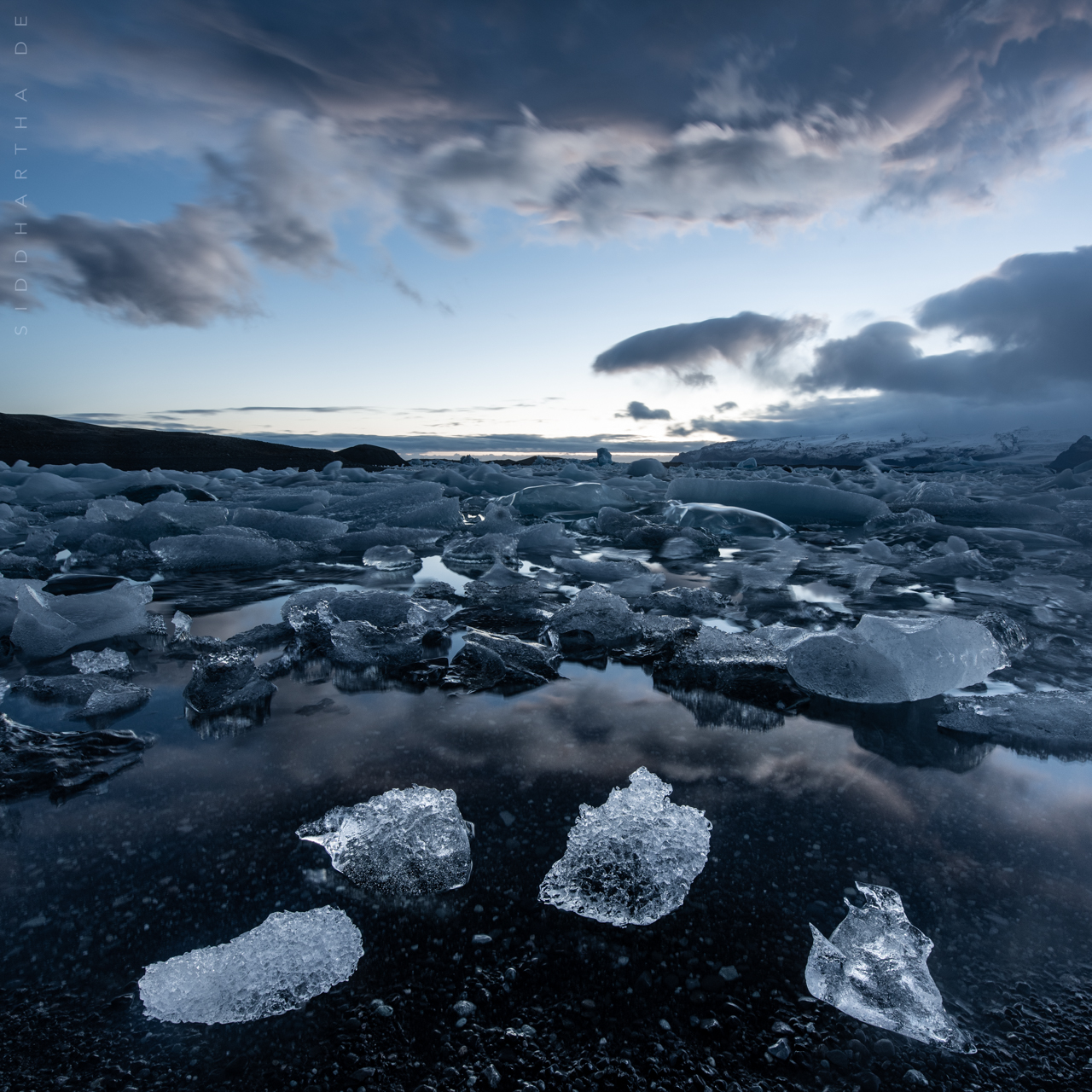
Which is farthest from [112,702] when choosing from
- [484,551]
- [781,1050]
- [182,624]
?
[484,551]

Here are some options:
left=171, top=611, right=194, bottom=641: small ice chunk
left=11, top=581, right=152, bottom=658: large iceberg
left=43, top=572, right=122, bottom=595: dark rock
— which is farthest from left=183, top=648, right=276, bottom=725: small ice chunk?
left=43, top=572, right=122, bottom=595: dark rock

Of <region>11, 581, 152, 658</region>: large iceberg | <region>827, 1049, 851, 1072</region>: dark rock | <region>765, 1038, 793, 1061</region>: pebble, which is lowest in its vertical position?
<region>827, 1049, 851, 1072</region>: dark rock

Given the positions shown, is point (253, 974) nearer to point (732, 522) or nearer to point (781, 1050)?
point (781, 1050)

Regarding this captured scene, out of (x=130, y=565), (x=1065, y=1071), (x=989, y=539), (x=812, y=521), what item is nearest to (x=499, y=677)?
(x=1065, y=1071)

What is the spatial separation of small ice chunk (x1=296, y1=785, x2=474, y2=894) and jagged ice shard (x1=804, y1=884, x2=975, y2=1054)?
1.61 ft

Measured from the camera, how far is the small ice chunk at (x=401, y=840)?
34.9 inches

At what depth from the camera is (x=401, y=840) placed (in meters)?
0.93

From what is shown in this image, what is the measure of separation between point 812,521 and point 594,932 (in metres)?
6.82

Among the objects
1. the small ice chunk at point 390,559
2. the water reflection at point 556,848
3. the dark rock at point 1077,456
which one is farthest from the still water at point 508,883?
the dark rock at point 1077,456

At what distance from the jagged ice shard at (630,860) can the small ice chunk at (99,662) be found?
58.5 inches

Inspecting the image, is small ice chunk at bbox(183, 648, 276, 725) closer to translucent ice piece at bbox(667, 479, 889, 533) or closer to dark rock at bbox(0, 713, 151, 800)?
dark rock at bbox(0, 713, 151, 800)

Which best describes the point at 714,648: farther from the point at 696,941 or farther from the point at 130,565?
the point at 130,565

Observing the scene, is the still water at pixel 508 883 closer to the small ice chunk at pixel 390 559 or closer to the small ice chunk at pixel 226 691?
the small ice chunk at pixel 226 691

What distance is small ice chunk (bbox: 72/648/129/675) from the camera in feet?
5.60
